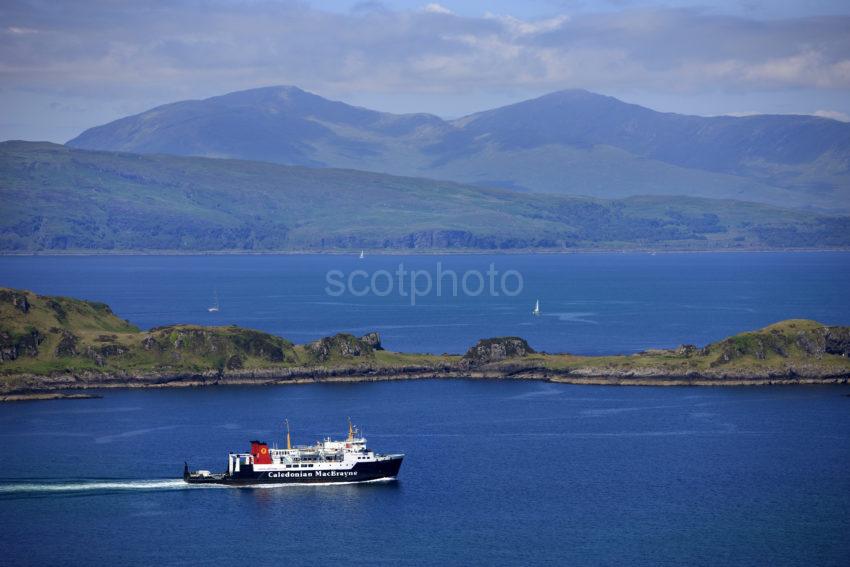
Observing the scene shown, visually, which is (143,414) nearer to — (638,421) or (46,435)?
(46,435)

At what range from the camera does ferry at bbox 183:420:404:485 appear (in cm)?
9719

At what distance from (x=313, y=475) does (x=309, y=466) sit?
728mm

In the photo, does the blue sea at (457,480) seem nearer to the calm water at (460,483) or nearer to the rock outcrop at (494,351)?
the calm water at (460,483)

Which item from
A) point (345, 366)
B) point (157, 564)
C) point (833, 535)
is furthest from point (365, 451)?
point (345, 366)

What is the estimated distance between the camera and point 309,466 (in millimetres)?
97938

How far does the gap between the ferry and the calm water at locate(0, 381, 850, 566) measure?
45.8 inches

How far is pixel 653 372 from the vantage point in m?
142

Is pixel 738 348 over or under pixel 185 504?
over

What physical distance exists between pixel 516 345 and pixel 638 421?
31779 mm

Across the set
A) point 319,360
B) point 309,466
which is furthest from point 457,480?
point 319,360

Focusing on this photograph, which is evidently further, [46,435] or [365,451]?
[46,435]

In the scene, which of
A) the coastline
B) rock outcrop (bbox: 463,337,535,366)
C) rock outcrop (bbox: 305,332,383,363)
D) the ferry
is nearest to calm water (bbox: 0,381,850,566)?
the ferry

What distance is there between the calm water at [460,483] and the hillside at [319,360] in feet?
18.5

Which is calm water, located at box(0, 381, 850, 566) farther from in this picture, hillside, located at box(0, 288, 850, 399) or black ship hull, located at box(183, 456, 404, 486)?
hillside, located at box(0, 288, 850, 399)
